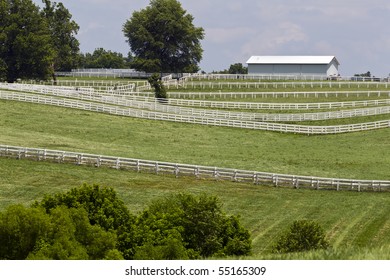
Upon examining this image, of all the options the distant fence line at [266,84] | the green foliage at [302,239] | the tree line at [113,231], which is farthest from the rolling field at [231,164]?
the distant fence line at [266,84]

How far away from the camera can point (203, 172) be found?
4891 cm

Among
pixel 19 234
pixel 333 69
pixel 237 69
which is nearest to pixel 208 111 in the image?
pixel 19 234

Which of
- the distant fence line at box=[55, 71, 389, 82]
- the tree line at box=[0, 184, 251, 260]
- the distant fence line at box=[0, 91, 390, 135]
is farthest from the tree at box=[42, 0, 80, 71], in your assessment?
the tree line at box=[0, 184, 251, 260]

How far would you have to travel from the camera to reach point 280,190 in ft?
153

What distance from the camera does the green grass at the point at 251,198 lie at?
3678 centimetres

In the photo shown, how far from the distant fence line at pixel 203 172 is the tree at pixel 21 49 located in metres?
51.7

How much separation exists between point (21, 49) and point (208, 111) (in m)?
31.2

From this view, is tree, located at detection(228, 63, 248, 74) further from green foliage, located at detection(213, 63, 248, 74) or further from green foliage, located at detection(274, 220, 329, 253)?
green foliage, located at detection(274, 220, 329, 253)

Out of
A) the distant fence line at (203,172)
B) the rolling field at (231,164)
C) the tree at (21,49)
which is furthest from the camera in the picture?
the tree at (21,49)

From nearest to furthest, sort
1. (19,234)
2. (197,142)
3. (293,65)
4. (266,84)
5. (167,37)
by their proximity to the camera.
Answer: (19,234) < (197,142) < (266,84) < (167,37) < (293,65)

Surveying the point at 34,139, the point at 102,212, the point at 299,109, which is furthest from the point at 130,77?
the point at 102,212

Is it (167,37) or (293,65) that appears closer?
(167,37)

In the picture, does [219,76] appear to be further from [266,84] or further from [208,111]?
[208,111]

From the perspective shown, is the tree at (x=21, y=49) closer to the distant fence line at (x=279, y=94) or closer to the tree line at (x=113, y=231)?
the distant fence line at (x=279, y=94)
